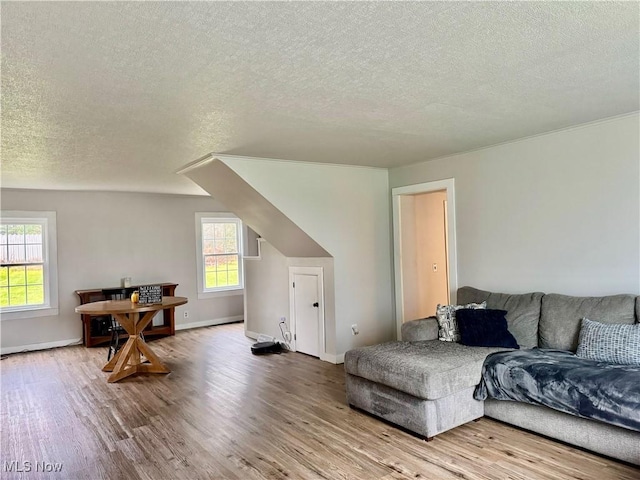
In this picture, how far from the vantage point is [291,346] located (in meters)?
5.86

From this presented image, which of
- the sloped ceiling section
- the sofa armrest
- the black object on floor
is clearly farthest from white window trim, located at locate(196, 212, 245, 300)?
the sofa armrest

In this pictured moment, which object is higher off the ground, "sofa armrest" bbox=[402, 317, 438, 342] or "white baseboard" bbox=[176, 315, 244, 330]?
"sofa armrest" bbox=[402, 317, 438, 342]

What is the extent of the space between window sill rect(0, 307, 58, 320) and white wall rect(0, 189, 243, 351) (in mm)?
60

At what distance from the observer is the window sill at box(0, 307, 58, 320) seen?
6290mm

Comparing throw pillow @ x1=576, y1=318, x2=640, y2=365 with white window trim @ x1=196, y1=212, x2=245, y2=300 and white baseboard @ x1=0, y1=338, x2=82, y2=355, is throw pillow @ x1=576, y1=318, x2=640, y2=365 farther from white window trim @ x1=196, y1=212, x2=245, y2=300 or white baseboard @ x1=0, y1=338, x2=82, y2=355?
white baseboard @ x1=0, y1=338, x2=82, y2=355

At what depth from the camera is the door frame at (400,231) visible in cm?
480

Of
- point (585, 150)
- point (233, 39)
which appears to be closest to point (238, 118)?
point (233, 39)

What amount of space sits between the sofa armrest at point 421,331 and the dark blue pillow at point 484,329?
0.23 metres

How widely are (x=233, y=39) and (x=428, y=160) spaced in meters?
3.45

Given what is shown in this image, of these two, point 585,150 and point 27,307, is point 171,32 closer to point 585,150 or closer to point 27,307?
point 585,150

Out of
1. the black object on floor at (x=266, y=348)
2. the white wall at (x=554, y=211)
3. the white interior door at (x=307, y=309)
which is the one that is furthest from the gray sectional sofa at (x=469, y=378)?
the black object on floor at (x=266, y=348)

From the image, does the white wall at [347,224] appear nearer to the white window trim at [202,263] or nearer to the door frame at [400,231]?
the door frame at [400,231]

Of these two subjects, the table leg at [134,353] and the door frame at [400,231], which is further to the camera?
the table leg at [134,353]

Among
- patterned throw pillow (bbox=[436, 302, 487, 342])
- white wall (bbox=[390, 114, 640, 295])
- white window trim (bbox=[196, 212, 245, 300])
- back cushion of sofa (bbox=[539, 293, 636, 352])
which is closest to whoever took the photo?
back cushion of sofa (bbox=[539, 293, 636, 352])
